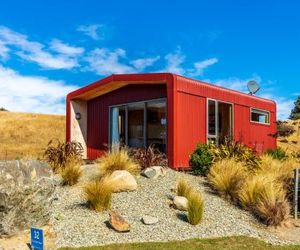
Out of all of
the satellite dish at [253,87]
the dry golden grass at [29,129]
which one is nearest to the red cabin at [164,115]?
the satellite dish at [253,87]

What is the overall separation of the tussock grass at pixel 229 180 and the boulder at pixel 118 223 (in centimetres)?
310

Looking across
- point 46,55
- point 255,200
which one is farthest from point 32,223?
point 46,55

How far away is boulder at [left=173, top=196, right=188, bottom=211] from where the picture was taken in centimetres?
861

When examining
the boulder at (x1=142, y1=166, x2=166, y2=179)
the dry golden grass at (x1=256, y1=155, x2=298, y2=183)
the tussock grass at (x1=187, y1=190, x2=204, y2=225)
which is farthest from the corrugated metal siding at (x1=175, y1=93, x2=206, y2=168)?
the tussock grass at (x1=187, y1=190, x2=204, y2=225)

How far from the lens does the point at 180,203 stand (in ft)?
28.4

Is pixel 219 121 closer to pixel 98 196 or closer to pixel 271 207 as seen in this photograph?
pixel 271 207

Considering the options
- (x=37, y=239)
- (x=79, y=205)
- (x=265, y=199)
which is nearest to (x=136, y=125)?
(x=79, y=205)

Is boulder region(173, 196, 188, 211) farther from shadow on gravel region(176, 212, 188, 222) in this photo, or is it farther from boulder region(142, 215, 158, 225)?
boulder region(142, 215, 158, 225)

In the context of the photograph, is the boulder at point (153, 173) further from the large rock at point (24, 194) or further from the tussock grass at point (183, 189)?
the large rock at point (24, 194)

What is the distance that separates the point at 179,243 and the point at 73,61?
1355 cm

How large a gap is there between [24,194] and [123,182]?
3.08 metres

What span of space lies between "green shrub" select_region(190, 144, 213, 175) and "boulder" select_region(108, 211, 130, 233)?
16.5ft

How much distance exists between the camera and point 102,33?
17422mm

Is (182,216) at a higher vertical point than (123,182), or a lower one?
lower
